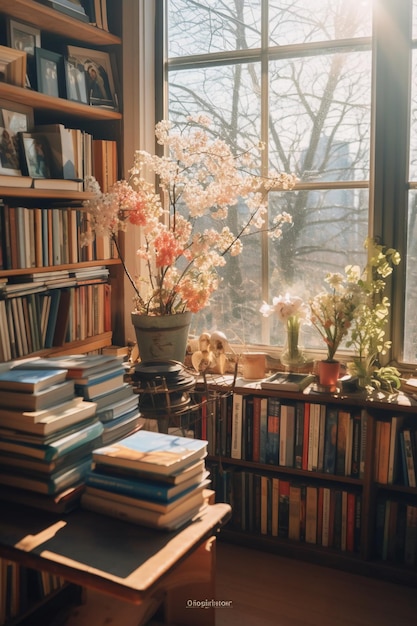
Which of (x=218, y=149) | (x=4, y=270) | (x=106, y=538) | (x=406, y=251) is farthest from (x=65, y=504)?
(x=406, y=251)

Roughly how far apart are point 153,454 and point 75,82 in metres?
1.98

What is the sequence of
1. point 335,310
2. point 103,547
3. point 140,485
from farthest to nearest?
point 335,310 → point 140,485 → point 103,547

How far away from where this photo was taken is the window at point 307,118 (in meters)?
2.93

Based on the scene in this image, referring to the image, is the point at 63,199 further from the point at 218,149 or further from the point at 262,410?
the point at 262,410

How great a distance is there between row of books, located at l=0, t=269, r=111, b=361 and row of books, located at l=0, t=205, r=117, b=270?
0.33ft

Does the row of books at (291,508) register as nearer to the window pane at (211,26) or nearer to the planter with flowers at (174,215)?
the planter with flowers at (174,215)

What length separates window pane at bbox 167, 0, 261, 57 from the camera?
3.17 metres

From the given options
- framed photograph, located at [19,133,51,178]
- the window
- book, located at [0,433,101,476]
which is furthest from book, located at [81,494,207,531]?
the window

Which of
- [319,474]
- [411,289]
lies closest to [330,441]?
[319,474]

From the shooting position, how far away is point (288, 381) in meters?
2.91

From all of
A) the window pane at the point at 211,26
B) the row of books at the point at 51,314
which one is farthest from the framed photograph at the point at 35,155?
the window pane at the point at 211,26

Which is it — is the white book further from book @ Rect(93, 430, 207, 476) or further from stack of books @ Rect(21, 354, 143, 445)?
book @ Rect(93, 430, 207, 476)

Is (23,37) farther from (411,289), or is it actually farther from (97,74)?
(411,289)

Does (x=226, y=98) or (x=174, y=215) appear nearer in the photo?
(x=174, y=215)
